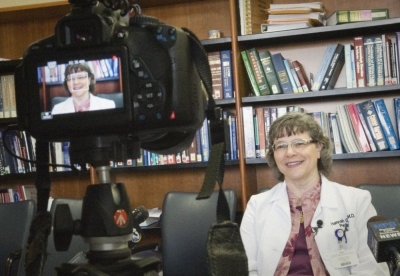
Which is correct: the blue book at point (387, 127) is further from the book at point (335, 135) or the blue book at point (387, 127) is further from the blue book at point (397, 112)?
the book at point (335, 135)

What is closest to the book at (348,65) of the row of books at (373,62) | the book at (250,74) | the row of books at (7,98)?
the row of books at (373,62)

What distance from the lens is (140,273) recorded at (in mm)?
993

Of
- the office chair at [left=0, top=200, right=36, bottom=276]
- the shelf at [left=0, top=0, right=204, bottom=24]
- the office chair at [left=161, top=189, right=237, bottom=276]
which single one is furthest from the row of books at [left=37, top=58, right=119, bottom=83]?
the shelf at [left=0, top=0, right=204, bottom=24]

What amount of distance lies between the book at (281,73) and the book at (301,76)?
6 centimetres

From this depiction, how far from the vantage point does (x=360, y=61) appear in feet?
9.84

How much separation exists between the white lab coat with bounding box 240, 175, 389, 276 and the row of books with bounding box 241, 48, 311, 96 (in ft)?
2.80

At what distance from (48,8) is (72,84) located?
8.80 feet

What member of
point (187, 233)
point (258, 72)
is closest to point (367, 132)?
point (258, 72)

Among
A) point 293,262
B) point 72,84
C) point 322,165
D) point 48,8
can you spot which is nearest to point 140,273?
point 72,84

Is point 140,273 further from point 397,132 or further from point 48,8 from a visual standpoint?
point 48,8

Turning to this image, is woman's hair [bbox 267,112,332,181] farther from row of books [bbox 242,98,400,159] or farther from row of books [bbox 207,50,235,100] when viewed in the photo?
row of books [bbox 207,50,235,100]

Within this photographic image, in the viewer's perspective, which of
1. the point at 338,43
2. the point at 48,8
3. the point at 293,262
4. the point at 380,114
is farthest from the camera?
the point at 48,8

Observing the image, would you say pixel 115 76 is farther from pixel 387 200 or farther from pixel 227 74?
pixel 227 74

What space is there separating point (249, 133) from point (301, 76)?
0.40 meters
